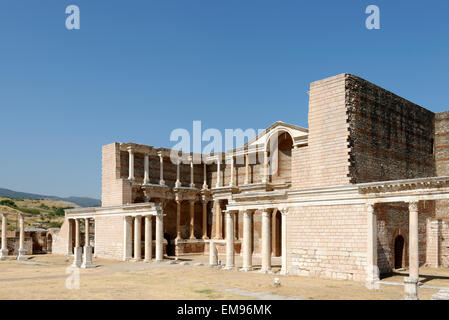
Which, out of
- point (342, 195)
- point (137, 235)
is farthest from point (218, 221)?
point (342, 195)

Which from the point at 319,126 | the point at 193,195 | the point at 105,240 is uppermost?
the point at 319,126

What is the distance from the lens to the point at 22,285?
19.4 meters

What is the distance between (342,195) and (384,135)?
6.03 metres

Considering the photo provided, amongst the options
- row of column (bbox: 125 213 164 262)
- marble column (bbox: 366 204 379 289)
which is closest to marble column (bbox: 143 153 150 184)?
row of column (bbox: 125 213 164 262)

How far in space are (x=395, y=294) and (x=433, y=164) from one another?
15830 mm

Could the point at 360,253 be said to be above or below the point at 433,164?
below

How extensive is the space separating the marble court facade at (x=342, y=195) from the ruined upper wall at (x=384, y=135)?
0.19 ft

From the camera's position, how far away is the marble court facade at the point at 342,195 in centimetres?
2011

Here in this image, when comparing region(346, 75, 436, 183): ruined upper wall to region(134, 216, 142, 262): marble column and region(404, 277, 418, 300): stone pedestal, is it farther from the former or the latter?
region(134, 216, 142, 262): marble column

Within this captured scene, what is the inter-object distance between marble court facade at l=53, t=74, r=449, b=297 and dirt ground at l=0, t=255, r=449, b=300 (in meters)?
1.54

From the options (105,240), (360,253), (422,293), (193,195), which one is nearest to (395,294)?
(422,293)

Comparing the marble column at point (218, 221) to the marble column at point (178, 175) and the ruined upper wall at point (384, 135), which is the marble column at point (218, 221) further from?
the ruined upper wall at point (384, 135)
